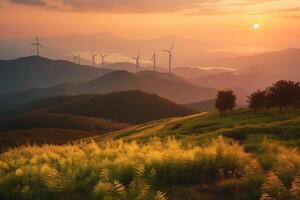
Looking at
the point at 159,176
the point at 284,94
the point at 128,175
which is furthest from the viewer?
the point at 284,94

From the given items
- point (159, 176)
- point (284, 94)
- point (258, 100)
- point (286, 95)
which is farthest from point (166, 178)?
point (258, 100)

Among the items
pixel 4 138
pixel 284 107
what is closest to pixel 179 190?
pixel 284 107

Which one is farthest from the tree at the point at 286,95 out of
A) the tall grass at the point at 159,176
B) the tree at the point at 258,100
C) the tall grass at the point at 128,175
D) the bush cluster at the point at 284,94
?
the tall grass at the point at 128,175

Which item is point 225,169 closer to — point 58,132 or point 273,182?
point 273,182

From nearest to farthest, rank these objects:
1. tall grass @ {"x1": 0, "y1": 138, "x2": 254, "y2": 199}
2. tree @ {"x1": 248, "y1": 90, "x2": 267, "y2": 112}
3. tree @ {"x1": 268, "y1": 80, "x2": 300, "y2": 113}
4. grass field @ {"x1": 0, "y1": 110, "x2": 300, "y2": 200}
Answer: grass field @ {"x1": 0, "y1": 110, "x2": 300, "y2": 200}, tall grass @ {"x1": 0, "y1": 138, "x2": 254, "y2": 199}, tree @ {"x1": 268, "y1": 80, "x2": 300, "y2": 113}, tree @ {"x1": 248, "y1": 90, "x2": 267, "y2": 112}

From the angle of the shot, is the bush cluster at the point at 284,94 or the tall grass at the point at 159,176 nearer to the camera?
the tall grass at the point at 159,176

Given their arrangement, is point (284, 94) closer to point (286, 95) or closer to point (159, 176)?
point (286, 95)

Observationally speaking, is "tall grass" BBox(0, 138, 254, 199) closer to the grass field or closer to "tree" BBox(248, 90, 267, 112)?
the grass field

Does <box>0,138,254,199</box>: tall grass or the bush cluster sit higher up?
the bush cluster

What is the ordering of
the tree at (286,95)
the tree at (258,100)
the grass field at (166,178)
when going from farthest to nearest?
the tree at (258,100) → the tree at (286,95) → the grass field at (166,178)

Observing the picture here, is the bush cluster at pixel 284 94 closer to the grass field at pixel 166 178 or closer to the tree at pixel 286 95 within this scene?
the tree at pixel 286 95

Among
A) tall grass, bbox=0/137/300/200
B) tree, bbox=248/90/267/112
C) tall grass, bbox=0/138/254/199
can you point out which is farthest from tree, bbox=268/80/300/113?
tall grass, bbox=0/138/254/199
